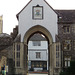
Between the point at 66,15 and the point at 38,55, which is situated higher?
the point at 66,15

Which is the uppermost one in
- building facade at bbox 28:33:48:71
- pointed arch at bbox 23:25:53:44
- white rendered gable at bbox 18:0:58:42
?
white rendered gable at bbox 18:0:58:42

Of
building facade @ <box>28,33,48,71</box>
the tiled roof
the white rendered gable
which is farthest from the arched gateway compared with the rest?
building facade @ <box>28,33,48,71</box>

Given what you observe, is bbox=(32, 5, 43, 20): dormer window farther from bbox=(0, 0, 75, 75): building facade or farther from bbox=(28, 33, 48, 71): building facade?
bbox=(28, 33, 48, 71): building facade

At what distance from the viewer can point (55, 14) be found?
37062mm

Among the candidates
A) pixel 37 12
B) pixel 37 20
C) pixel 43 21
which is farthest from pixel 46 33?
pixel 37 12

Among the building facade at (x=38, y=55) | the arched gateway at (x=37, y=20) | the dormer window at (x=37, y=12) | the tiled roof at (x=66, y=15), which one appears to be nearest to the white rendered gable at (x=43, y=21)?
the arched gateway at (x=37, y=20)

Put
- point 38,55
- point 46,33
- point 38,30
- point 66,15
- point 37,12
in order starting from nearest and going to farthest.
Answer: point 37,12 → point 46,33 → point 38,30 → point 66,15 → point 38,55

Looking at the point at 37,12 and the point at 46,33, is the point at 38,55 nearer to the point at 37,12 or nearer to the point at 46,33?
the point at 46,33

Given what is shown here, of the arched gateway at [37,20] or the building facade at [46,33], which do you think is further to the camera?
the arched gateway at [37,20]

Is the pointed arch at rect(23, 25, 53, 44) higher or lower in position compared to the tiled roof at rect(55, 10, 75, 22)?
lower

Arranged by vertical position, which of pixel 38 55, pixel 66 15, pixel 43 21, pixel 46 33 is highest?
pixel 66 15

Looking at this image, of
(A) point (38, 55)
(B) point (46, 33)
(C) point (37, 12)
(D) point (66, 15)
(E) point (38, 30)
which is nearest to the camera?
(C) point (37, 12)

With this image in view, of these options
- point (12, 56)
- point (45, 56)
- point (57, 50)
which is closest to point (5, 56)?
point (12, 56)

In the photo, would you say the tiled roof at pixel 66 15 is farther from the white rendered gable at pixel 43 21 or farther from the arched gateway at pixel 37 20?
the arched gateway at pixel 37 20
